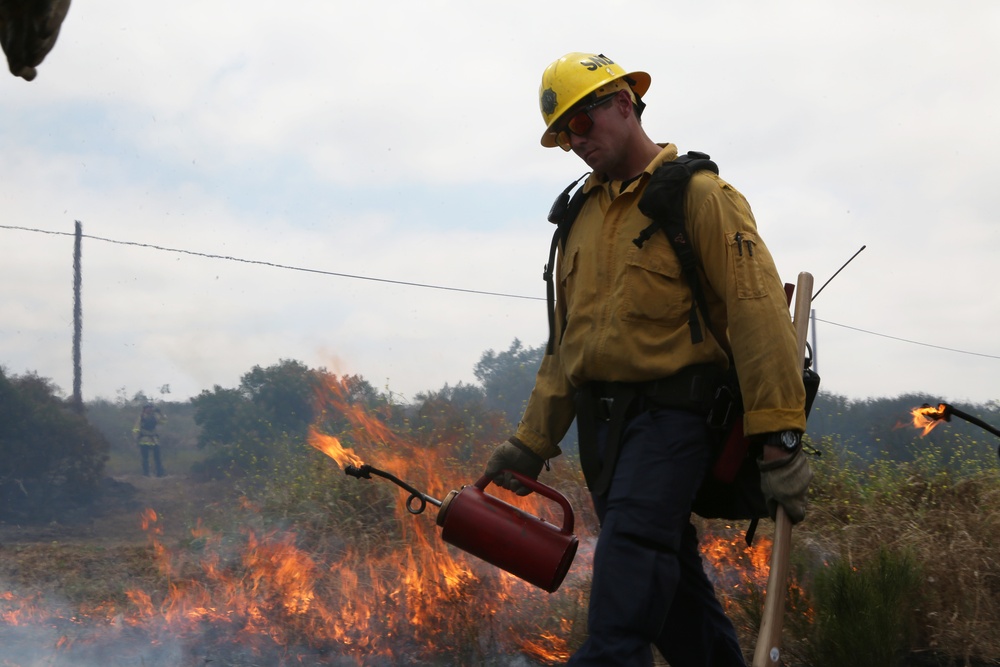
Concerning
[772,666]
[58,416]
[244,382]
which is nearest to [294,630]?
[772,666]

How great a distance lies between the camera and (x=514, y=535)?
311cm

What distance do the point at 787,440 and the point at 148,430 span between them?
28.3ft

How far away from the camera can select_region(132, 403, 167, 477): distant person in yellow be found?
9.81m

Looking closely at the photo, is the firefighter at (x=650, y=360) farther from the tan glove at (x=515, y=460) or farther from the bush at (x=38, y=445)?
the bush at (x=38, y=445)

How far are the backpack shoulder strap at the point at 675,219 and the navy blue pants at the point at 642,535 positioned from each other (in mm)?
302

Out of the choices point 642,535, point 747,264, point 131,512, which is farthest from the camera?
point 131,512

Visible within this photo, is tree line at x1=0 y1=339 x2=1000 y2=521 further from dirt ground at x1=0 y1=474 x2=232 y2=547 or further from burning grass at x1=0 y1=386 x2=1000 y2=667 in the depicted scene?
burning grass at x1=0 y1=386 x2=1000 y2=667

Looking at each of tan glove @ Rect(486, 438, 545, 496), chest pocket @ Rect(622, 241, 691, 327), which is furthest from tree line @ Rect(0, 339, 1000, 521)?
chest pocket @ Rect(622, 241, 691, 327)

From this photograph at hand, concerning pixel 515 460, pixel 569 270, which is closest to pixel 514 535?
pixel 515 460

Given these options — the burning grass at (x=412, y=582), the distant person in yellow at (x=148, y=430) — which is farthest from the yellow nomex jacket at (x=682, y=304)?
the distant person in yellow at (x=148, y=430)

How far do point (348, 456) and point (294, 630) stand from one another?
91 cm

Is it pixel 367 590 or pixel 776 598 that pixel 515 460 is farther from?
pixel 367 590

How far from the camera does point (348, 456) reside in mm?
5031

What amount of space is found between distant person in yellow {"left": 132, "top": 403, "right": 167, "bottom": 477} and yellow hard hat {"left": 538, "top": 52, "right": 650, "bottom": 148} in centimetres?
773
